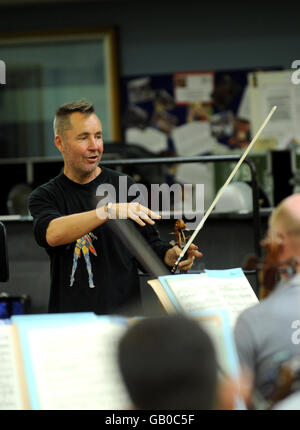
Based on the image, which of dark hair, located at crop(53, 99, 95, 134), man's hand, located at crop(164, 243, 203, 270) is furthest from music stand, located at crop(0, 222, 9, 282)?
man's hand, located at crop(164, 243, 203, 270)

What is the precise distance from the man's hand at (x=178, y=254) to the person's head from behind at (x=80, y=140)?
336 mm

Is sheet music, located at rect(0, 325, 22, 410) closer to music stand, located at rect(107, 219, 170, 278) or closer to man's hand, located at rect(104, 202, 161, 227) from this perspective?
man's hand, located at rect(104, 202, 161, 227)

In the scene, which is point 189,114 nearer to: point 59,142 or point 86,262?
point 59,142

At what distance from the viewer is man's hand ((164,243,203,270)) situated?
6.34ft

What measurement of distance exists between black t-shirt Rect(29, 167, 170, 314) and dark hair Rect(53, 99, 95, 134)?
17cm

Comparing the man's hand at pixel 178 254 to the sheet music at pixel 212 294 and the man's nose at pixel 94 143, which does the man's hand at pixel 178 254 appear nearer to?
the sheet music at pixel 212 294

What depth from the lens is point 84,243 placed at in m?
2.07

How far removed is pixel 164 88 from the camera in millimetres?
5734

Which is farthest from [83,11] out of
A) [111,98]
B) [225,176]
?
[225,176]

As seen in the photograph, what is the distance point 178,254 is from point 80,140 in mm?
448

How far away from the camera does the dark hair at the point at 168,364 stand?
87 cm
